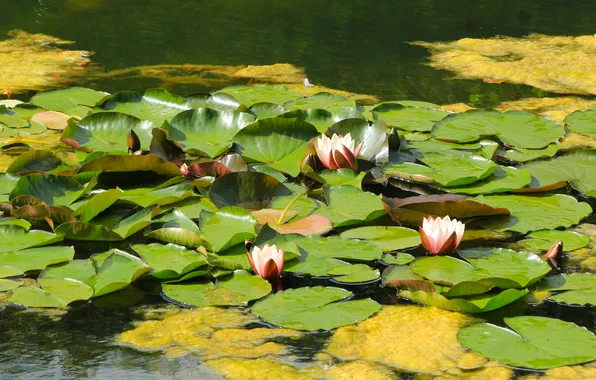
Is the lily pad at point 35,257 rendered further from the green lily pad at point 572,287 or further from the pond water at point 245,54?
the green lily pad at point 572,287

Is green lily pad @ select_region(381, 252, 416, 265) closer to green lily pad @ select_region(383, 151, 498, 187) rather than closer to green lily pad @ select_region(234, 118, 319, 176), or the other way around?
green lily pad @ select_region(383, 151, 498, 187)

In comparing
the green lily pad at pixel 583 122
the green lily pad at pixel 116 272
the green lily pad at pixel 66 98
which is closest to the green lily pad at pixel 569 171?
the green lily pad at pixel 583 122

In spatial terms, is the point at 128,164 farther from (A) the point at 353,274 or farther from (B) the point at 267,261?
(A) the point at 353,274

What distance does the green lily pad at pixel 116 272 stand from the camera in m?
2.07

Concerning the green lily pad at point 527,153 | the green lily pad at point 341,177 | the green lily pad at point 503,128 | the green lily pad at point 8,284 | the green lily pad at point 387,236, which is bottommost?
the green lily pad at point 8,284

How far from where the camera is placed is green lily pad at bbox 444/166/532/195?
106 inches

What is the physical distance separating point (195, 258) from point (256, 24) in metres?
3.73

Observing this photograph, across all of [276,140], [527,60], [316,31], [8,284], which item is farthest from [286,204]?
[316,31]

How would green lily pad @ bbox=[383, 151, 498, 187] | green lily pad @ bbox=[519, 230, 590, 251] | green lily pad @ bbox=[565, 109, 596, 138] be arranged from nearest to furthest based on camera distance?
green lily pad @ bbox=[519, 230, 590, 251] < green lily pad @ bbox=[383, 151, 498, 187] < green lily pad @ bbox=[565, 109, 596, 138]

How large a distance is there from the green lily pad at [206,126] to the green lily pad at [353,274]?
38.1 inches

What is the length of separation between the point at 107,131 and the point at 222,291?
4.12 ft

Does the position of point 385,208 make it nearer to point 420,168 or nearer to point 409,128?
point 420,168

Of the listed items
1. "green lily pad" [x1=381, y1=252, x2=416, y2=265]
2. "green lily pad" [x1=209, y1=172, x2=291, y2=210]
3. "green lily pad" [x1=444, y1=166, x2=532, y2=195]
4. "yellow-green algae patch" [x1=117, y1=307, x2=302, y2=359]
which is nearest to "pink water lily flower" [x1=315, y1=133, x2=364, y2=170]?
"green lily pad" [x1=209, y1=172, x2=291, y2=210]

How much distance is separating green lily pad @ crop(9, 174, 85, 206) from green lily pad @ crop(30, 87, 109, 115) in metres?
0.97
